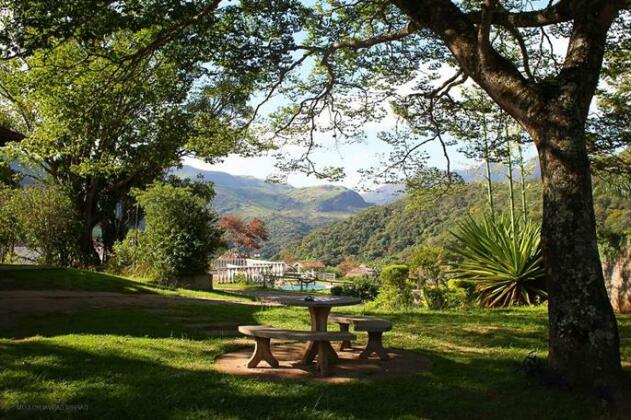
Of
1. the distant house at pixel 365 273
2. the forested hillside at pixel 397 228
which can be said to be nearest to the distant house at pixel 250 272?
the distant house at pixel 365 273

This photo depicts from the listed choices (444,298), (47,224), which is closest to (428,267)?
(444,298)

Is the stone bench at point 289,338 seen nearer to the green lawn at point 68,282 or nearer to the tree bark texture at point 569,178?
the tree bark texture at point 569,178

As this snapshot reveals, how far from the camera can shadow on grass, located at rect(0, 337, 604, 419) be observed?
3.76 metres

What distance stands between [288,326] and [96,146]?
8.59m

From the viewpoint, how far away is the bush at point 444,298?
11758mm

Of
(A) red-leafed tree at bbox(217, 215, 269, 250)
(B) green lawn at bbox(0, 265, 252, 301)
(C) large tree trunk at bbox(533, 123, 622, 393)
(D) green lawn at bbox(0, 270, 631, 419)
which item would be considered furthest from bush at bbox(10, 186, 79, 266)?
(A) red-leafed tree at bbox(217, 215, 269, 250)

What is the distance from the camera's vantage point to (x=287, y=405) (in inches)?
153

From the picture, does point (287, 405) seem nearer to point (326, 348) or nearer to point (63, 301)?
point (326, 348)

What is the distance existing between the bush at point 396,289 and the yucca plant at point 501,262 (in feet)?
4.76

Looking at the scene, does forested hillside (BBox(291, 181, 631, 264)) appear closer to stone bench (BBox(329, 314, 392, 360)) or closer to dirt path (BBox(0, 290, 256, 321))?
dirt path (BBox(0, 290, 256, 321))

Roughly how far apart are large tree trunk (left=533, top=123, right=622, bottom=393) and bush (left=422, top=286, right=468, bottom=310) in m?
7.42

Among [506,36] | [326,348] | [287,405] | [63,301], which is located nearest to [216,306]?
[63,301]

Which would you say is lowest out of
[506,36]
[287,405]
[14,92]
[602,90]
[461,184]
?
[287,405]

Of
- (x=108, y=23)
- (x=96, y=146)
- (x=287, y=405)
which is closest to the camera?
(x=287, y=405)
